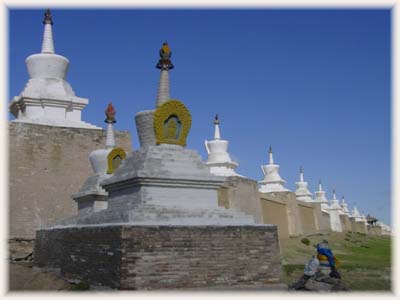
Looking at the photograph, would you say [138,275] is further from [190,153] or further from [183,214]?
[190,153]

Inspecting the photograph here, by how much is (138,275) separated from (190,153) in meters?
2.69

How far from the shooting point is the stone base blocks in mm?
7355

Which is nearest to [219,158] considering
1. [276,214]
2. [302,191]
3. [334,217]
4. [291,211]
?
[276,214]

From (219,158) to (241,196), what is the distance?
288 centimetres

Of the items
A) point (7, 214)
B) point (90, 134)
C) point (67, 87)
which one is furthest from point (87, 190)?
point (67, 87)

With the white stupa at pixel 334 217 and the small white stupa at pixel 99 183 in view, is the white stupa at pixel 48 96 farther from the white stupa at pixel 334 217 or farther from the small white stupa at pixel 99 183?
the white stupa at pixel 334 217

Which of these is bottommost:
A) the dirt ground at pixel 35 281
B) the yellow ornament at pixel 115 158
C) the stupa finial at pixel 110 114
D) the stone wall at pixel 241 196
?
the dirt ground at pixel 35 281

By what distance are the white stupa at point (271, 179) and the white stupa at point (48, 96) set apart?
44.9 ft

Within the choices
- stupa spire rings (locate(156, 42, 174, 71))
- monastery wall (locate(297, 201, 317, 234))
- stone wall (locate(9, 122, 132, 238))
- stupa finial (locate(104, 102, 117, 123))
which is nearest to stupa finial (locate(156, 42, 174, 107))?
stupa spire rings (locate(156, 42, 174, 71))

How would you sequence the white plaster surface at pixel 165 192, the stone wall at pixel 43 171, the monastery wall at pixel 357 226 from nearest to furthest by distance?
the white plaster surface at pixel 165 192 → the stone wall at pixel 43 171 → the monastery wall at pixel 357 226

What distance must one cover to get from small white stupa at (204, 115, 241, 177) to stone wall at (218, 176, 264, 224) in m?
0.98

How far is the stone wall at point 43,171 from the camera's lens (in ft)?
51.7

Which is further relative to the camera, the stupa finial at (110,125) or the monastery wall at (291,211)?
the monastery wall at (291,211)

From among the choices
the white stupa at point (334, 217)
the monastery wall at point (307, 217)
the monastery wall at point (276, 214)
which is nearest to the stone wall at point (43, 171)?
the monastery wall at point (276, 214)
